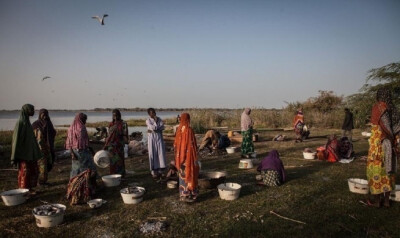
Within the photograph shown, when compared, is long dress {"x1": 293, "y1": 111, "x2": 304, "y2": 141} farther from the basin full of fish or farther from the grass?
the basin full of fish

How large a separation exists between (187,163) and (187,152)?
220 millimetres

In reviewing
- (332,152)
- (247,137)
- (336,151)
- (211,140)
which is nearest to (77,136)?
(247,137)

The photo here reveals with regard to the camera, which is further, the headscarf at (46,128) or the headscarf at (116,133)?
the headscarf at (116,133)

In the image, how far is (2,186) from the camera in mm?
7238

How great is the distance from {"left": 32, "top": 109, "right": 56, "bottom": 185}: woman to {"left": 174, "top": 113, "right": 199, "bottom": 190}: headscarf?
3494 mm

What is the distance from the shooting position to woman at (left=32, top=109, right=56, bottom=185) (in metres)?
6.95

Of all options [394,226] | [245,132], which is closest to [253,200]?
[394,226]

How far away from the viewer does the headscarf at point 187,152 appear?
Answer: 18.5ft

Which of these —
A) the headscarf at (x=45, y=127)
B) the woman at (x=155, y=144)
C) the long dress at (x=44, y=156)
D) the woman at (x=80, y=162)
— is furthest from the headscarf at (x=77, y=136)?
the woman at (x=155, y=144)

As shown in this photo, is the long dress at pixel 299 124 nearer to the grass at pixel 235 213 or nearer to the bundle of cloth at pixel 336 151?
the bundle of cloth at pixel 336 151

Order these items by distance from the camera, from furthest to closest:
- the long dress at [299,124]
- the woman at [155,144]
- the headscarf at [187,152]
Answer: the long dress at [299,124]
the woman at [155,144]
the headscarf at [187,152]

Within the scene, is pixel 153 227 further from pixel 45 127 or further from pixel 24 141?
pixel 45 127

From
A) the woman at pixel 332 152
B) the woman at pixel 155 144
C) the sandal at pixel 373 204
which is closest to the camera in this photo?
the sandal at pixel 373 204

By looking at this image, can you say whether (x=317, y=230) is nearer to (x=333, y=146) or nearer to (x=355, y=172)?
(x=355, y=172)
